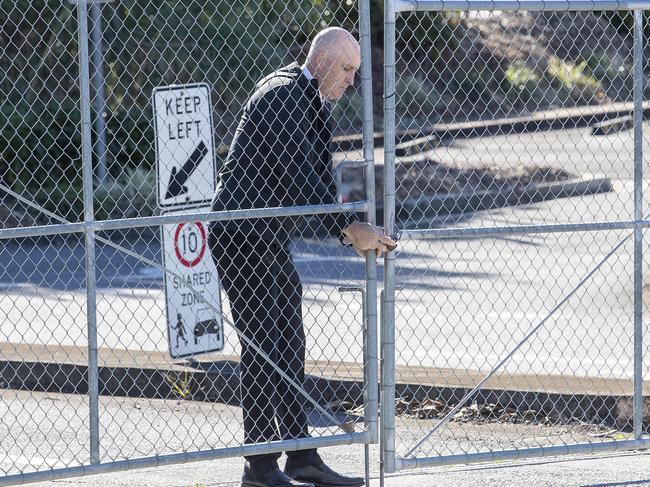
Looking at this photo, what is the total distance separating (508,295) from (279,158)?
5689 mm

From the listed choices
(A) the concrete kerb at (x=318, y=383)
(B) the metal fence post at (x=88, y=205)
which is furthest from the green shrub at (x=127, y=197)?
(B) the metal fence post at (x=88, y=205)

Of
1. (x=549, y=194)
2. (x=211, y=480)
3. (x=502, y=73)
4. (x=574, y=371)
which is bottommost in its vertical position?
(x=211, y=480)

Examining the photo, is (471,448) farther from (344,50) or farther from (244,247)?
(344,50)

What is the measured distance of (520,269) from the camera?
1155 centimetres

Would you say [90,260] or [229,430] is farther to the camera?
[229,430]

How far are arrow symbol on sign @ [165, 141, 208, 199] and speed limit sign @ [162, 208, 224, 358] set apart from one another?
13 cm

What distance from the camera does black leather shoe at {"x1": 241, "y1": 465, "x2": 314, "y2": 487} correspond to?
519cm

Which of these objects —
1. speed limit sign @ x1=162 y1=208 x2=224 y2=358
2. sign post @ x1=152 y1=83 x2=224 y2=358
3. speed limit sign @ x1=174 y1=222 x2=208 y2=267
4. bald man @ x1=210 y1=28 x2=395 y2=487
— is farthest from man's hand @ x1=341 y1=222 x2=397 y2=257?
speed limit sign @ x1=174 y1=222 x2=208 y2=267

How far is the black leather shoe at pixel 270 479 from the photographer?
5191 mm

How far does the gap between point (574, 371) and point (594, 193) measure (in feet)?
32.8

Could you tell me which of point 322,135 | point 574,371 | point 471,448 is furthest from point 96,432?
point 574,371

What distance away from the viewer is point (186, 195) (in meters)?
6.87

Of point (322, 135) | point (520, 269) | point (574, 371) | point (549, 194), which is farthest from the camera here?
point (549, 194)

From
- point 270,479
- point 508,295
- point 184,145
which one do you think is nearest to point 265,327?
point 270,479
